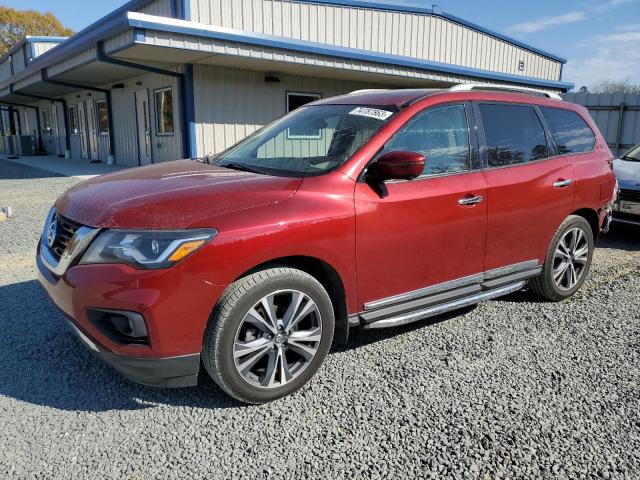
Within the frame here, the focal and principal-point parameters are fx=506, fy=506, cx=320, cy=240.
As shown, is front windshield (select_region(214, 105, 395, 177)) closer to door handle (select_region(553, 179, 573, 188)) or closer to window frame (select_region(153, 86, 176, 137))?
door handle (select_region(553, 179, 573, 188))

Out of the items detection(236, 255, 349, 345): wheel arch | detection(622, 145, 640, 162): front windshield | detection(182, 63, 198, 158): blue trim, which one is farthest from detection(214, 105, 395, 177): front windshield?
detection(182, 63, 198, 158): blue trim

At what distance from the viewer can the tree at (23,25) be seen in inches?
2256

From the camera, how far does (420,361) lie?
11.3ft

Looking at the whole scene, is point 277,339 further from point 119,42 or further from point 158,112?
point 158,112

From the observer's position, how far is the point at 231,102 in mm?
13703

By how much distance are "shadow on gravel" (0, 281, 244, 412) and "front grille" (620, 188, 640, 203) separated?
6.36 metres

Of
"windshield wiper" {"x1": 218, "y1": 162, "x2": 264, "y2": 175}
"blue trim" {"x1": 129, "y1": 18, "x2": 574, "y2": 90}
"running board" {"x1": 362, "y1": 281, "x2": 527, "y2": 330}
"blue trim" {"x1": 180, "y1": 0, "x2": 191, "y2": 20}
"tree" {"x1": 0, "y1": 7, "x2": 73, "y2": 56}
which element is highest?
"tree" {"x1": 0, "y1": 7, "x2": 73, "y2": 56}

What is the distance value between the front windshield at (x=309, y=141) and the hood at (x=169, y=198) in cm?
30

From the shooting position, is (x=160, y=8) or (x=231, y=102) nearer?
(x=160, y=8)

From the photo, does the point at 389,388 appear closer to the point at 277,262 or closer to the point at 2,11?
the point at 277,262

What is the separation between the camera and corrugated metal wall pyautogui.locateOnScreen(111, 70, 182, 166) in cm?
1420

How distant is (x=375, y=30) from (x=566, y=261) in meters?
14.1

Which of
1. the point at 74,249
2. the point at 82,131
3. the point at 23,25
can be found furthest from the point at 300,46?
the point at 23,25

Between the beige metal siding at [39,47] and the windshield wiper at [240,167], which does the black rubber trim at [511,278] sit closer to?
the windshield wiper at [240,167]
